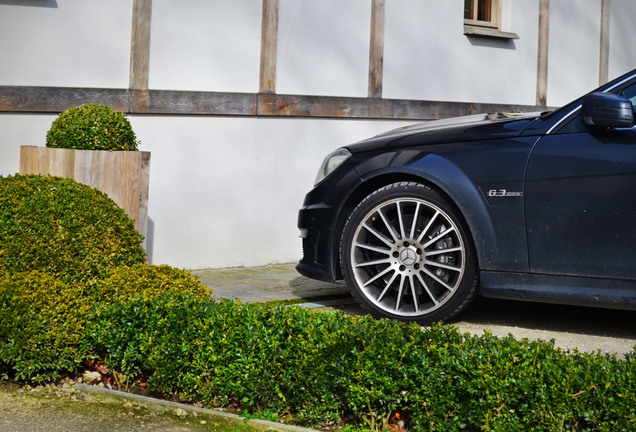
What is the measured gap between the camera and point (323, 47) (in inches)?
349

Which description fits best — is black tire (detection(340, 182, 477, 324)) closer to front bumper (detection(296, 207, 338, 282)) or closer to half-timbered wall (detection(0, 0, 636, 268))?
front bumper (detection(296, 207, 338, 282))

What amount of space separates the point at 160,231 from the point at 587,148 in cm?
375

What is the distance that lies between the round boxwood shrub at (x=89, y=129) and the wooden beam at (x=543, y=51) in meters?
5.88

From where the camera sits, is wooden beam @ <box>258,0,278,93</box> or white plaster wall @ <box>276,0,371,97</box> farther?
white plaster wall @ <box>276,0,371,97</box>

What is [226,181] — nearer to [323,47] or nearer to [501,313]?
[323,47]

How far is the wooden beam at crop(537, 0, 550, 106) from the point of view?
10953mm

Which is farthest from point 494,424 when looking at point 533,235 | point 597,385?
point 533,235

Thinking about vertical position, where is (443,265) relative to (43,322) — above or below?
above

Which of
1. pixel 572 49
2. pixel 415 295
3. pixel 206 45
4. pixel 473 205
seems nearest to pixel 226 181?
pixel 206 45

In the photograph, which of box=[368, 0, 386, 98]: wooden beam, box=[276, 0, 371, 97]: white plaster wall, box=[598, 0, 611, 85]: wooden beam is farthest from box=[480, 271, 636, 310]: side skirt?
box=[598, 0, 611, 85]: wooden beam

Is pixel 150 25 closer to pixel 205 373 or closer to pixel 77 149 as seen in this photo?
pixel 77 149

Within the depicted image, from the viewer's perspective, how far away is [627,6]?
11914 millimetres

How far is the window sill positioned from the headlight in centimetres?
463

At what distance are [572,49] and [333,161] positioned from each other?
622cm
